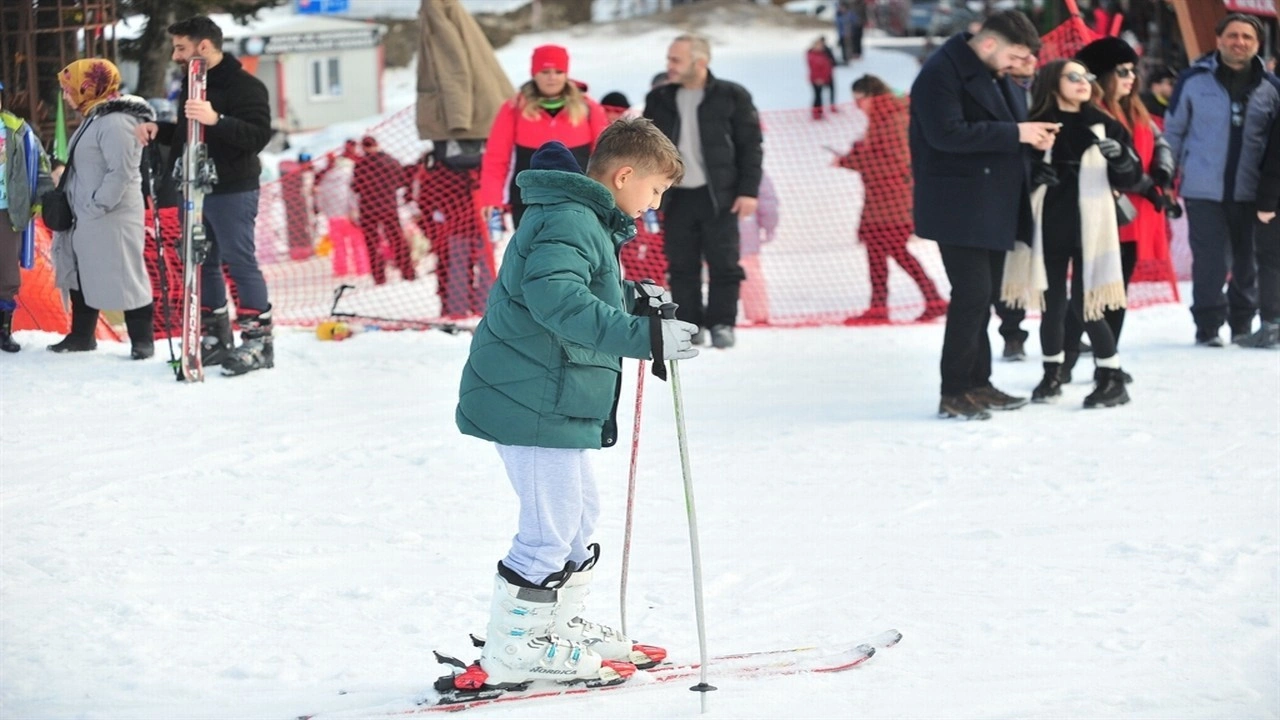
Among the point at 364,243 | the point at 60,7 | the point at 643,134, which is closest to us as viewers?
the point at 643,134

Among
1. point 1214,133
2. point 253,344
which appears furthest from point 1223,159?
point 253,344

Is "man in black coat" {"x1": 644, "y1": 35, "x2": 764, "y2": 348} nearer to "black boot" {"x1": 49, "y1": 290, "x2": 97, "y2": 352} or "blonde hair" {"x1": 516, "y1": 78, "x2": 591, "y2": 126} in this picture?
"blonde hair" {"x1": 516, "y1": 78, "x2": 591, "y2": 126}

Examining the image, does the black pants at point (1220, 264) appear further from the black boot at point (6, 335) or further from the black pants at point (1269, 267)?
the black boot at point (6, 335)

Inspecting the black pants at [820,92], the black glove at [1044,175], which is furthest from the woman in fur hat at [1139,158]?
the black pants at [820,92]

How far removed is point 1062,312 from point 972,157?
3.21 ft

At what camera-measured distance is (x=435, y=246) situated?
33.8 ft

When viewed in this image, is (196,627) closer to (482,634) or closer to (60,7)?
(482,634)

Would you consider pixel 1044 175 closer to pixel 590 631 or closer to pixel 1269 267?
pixel 1269 267

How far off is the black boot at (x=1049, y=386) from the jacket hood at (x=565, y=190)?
161 inches

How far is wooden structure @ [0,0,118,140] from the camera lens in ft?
30.9

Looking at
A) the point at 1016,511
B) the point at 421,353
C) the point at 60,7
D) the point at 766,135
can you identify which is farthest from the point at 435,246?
the point at 766,135

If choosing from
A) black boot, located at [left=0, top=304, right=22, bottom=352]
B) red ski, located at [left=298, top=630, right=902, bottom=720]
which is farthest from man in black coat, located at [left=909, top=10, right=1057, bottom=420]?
black boot, located at [left=0, top=304, right=22, bottom=352]

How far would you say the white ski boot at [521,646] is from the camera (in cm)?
382

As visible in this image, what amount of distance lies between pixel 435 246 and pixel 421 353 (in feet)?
6.01
